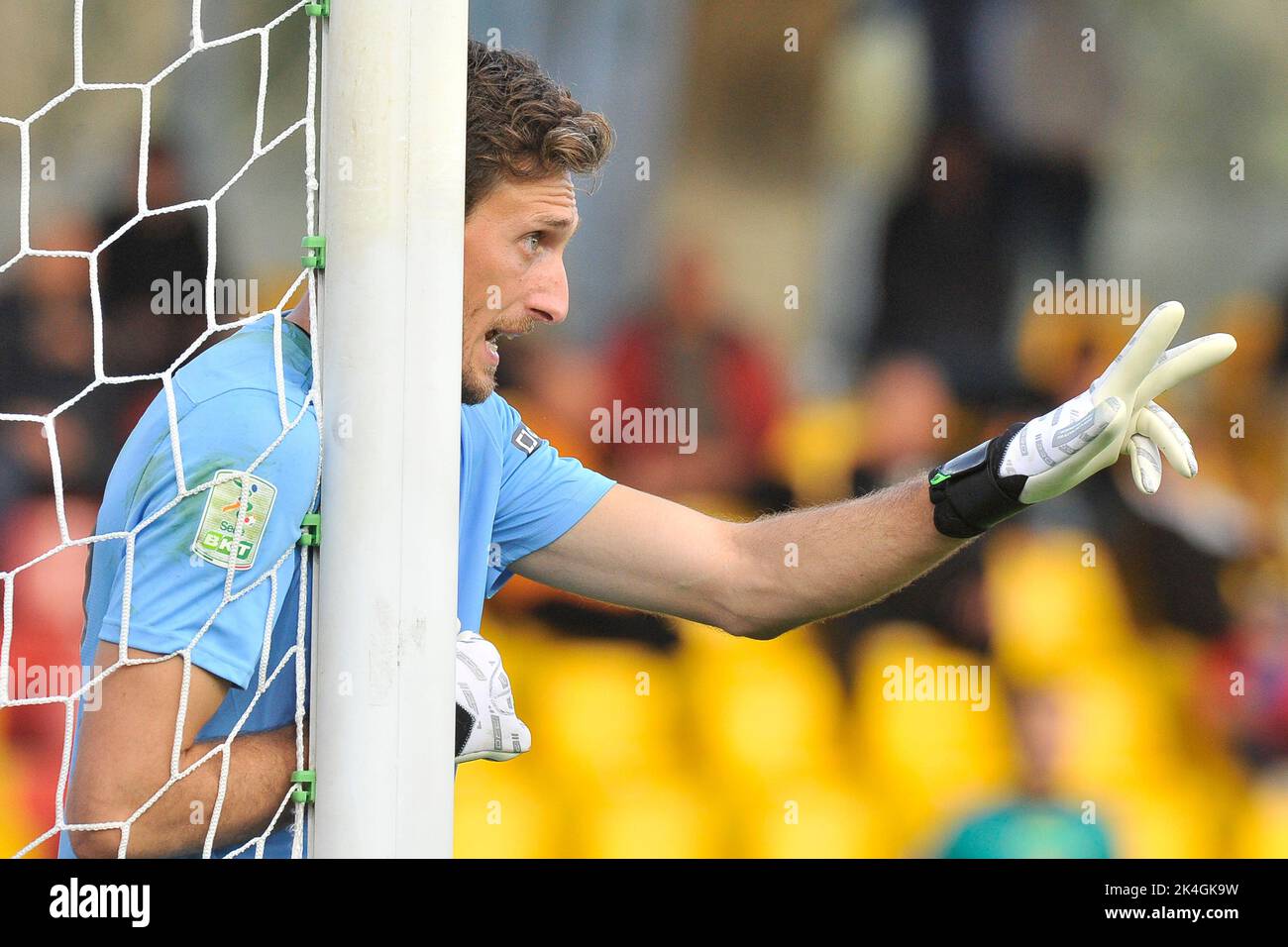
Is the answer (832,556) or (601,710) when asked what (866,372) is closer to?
(601,710)

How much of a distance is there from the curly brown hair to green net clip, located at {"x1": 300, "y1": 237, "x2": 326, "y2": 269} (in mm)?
383

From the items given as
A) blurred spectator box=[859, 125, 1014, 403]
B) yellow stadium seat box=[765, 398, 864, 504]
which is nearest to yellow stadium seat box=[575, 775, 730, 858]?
yellow stadium seat box=[765, 398, 864, 504]

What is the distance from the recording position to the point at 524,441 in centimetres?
137

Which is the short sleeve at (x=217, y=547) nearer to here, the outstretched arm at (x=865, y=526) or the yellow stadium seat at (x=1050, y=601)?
the outstretched arm at (x=865, y=526)

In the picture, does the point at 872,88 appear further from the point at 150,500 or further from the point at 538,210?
the point at 150,500

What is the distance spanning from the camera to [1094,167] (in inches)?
91.6

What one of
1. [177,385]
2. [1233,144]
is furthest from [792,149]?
[177,385]

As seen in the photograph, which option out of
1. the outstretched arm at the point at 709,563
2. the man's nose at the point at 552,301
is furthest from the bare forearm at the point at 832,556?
the man's nose at the point at 552,301

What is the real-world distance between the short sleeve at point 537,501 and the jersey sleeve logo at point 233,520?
45 cm

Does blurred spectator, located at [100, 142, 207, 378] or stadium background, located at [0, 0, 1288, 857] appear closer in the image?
blurred spectator, located at [100, 142, 207, 378]

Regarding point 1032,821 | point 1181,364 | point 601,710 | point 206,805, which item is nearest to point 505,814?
point 601,710

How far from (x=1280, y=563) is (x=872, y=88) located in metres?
1.01

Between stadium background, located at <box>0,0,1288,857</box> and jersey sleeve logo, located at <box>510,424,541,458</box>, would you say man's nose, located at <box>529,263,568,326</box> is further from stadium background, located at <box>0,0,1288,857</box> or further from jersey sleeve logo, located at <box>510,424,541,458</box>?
stadium background, located at <box>0,0,1288,857</box>

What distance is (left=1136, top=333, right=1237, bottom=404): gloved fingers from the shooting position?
1041mm
